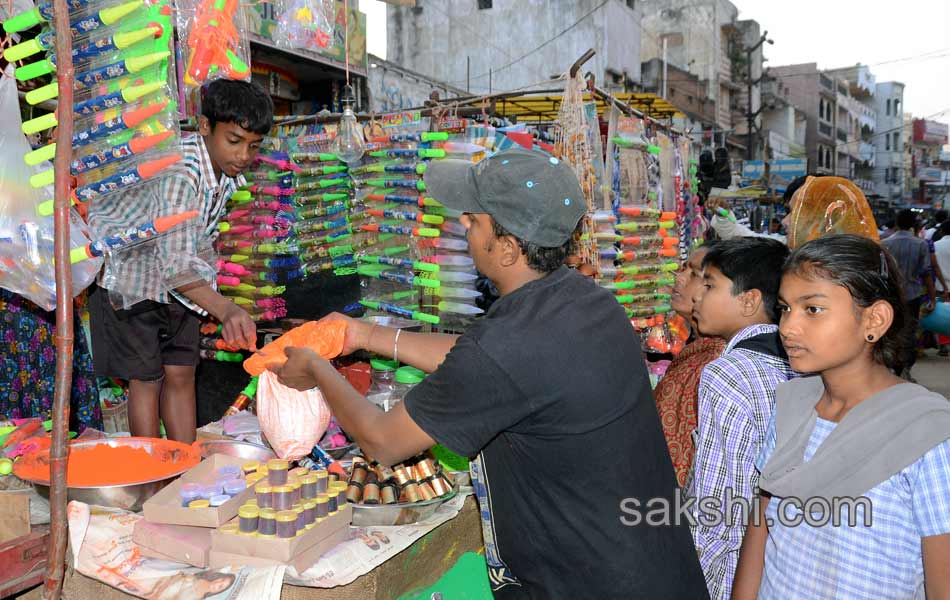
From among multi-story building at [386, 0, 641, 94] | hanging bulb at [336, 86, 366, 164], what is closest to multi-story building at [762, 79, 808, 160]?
multi-story building at [386, 0, 641, 94]

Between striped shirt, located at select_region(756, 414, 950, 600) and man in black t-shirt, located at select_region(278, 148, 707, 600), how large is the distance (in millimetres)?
234

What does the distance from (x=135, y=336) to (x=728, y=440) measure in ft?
7.02

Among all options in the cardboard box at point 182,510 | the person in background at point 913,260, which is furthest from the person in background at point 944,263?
the cardboard box at point 182,510

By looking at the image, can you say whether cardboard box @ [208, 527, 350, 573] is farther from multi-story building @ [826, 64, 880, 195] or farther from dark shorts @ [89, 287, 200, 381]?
multi-story building @ [826, 64, 880, 195]

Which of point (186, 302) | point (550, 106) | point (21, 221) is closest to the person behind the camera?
point (21, 221)

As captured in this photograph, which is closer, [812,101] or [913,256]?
[913,256]

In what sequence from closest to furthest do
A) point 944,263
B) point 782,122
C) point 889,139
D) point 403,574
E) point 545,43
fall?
point 403,574, point 944,263, point 545,43, point 782,122, point 889,139

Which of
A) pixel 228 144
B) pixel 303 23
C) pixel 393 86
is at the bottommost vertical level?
pixel 228 144

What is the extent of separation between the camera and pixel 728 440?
1818 mm

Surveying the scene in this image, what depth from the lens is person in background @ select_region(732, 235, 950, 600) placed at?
1.39 meters

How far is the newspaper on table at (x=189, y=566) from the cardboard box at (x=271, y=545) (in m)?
0.03

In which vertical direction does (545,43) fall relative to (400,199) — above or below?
above

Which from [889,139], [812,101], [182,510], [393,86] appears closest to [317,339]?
[182,510]

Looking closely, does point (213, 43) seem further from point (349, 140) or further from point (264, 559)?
point (264, 559)
